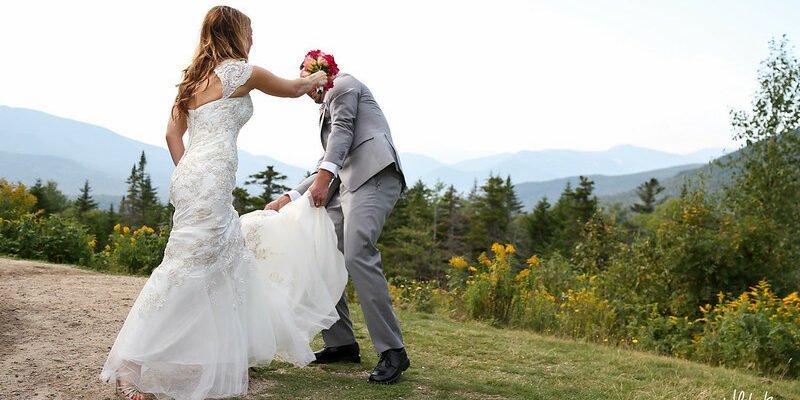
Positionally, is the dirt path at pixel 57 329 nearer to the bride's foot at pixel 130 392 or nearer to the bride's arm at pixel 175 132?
the bride's foot at pixel 130 392

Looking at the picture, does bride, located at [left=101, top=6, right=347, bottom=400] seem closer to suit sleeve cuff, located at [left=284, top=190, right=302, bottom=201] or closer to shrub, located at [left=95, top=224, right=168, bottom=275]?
suit sleeve cuff, located at [left=284, top=190, right=302, bottom=201]

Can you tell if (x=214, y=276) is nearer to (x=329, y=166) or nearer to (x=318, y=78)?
(x=329, y=166)

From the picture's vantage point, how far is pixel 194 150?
159 inches

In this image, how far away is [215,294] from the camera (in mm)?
3955

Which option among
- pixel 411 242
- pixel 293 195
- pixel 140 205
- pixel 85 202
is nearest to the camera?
pixel 293 195

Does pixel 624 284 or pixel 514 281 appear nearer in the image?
pixel 514 281

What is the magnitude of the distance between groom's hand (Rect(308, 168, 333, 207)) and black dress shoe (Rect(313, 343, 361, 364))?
108cm

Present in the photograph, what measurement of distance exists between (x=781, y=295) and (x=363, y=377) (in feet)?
24.6

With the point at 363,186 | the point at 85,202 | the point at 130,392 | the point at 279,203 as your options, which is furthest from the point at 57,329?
the point at 85,202

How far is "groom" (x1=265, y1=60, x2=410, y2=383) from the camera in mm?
4574

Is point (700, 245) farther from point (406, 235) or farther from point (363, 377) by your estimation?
point (406, 235)

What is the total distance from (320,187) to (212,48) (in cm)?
113

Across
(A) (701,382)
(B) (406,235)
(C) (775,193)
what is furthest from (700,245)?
(B) (406,235)

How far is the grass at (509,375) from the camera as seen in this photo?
443 centimetres
